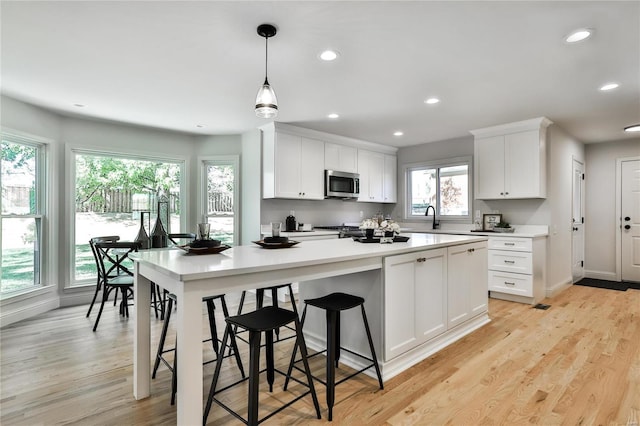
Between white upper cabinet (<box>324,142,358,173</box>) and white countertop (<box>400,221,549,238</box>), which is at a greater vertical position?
white upper cabinet (<box>324,142,358,173</box>)

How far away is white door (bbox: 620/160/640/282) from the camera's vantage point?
5.52m

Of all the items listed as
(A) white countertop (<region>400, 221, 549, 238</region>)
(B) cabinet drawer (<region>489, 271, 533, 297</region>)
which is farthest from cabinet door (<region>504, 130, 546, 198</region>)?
(B) cabinet drawer (<region>489, 271, 533, 297</region>)

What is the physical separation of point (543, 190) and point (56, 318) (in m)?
6.27

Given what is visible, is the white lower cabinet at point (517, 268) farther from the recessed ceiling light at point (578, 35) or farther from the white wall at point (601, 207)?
the recessed ceiling light at point (578, 35)

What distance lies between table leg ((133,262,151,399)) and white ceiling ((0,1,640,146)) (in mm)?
1639

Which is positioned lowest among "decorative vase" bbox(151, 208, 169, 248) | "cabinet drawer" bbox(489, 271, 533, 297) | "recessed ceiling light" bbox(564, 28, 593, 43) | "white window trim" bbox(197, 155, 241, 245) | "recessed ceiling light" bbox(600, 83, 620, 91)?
"cabinet drawer" bbox(489, 271, 533, 297)

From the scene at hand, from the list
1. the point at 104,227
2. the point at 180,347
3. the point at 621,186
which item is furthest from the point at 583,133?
the point at 104,227

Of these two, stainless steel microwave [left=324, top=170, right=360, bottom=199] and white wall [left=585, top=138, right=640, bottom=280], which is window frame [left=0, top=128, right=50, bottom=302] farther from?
white wall [left=585, top=138, right=640, bottom=280]

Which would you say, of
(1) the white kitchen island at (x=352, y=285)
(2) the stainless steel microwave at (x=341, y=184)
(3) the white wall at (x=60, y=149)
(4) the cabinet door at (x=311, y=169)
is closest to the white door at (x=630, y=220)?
(1) the white kitchen island at (x=352, y=285)

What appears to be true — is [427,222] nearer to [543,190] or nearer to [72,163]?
[543,190]

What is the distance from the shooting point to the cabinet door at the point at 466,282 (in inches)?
119

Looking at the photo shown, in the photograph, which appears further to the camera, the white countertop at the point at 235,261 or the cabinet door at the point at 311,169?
the cabinet door at the point at 311,169

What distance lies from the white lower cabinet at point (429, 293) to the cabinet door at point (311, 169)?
8.28ft

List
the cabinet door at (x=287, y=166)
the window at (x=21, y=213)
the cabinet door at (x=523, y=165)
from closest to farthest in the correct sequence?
the window at (x=21, y=213) < the cabinet door at (x=523, y=165) < the cabinet door at (x=287, y=166)
